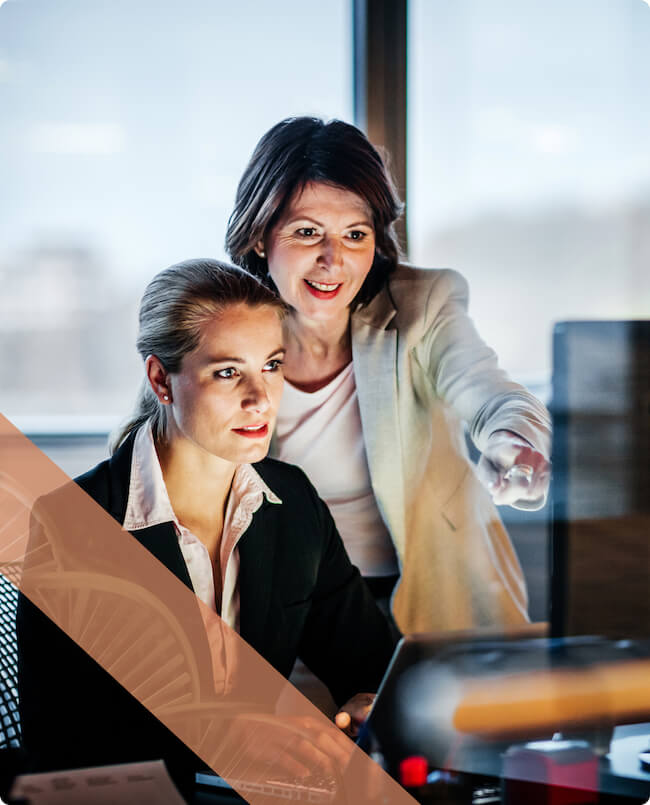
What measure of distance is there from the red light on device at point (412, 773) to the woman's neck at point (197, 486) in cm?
53

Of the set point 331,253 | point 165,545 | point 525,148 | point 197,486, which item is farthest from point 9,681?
point 525,148

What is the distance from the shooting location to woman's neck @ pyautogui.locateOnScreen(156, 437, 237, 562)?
159 cm

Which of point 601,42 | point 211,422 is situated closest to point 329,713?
point 211,422

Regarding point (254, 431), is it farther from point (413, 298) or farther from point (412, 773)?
point (412, 773)

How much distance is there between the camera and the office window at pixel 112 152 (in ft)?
5.24

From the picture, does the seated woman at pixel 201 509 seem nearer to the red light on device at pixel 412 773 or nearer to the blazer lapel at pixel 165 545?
the blazer lapel at pixel 165 545

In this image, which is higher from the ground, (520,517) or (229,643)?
(520,517)

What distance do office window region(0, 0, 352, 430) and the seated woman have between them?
82 millimetres

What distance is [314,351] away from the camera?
1663 mm

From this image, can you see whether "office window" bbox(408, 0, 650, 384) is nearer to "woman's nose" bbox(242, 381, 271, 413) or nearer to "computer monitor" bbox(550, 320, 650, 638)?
"computer monitor" bbox(550, 320, 650, 638)

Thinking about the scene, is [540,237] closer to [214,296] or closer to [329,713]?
[214,296]

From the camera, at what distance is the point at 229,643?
1.63 m

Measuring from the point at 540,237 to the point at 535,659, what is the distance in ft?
2.76
